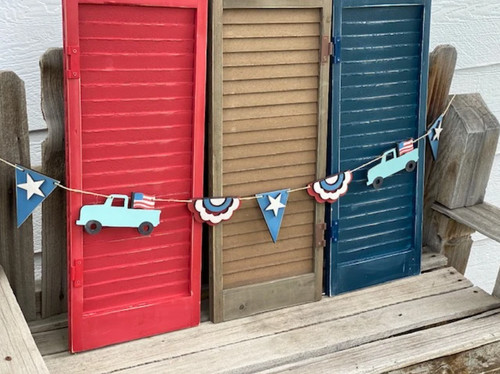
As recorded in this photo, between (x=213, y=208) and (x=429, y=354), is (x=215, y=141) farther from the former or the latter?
(x=429, y=354)

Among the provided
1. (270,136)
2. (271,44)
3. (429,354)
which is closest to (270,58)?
(271,44)

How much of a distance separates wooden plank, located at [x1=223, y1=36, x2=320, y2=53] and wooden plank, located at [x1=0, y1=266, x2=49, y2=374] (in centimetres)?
52

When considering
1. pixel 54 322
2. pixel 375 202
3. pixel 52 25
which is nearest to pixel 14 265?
pixel 54 322

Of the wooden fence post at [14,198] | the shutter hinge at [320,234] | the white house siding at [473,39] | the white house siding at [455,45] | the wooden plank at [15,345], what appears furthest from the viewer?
the white house siding at [473,39]

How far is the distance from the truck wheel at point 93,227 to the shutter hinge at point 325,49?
466 millimetres

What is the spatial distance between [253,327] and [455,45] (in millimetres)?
1048

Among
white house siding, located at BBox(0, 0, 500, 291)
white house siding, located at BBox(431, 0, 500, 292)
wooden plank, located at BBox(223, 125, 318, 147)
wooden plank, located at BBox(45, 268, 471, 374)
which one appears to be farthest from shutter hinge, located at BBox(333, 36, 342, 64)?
white house siding, located at BBox(431, 0, 500, 292)

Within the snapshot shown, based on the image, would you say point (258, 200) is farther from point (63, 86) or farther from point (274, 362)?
point (63, 86)

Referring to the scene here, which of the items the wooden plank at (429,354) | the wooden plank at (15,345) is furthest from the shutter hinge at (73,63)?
the wooden plank at (429,354)

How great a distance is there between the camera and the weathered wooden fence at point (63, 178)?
135 centimetres

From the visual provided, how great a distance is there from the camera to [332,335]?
1.48m

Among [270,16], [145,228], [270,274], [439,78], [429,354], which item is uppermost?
[270,16]

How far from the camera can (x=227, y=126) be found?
139cm

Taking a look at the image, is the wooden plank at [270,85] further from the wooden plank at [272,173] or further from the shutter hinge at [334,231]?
the shutter hinge at [334,231]
